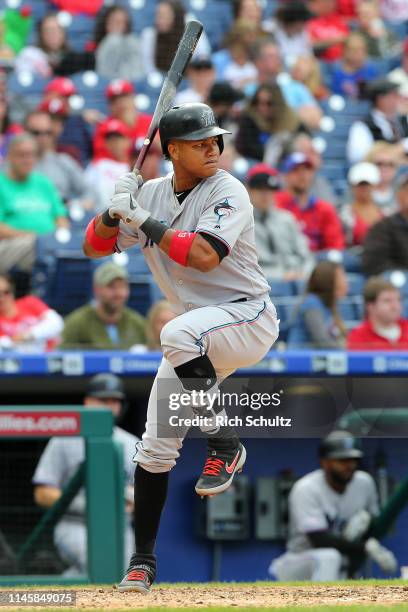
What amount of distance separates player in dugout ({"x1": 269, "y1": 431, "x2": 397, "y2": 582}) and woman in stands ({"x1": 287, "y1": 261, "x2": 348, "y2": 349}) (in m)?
0.84

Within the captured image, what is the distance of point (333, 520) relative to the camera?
6922mm

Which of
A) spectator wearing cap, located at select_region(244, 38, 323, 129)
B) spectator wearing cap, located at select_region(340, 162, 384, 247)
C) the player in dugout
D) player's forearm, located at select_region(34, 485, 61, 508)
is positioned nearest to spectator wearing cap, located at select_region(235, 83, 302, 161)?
spectator wearing cap, located at select_region(244, 38, 323, 129)

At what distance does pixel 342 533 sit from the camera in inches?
270

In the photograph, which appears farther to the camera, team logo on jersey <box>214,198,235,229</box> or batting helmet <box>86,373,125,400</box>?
batting helmet <box>86,373,125,400</box>

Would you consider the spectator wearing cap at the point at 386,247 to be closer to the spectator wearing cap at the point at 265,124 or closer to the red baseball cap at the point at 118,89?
the spectator wearing cap at the point at 265,124

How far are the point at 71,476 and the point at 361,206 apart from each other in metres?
3.98

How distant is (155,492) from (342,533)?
225 cm

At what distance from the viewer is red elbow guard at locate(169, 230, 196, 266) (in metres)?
4.46

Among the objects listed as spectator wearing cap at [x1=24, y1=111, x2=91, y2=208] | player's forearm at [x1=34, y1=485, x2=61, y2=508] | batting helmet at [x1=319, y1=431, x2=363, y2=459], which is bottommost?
player's forearm at [x1=34, y1=485, x2=61, y2=508]

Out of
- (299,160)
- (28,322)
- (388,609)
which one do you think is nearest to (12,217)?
(28,322)

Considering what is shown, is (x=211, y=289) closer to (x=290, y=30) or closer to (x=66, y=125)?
(x=66, y=125)

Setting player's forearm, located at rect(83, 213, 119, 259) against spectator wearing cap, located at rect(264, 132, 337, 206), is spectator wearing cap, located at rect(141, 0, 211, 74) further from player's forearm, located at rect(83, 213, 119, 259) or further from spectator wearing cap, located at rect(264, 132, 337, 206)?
player's forearm, located at rect(83, 213, 119, 259)

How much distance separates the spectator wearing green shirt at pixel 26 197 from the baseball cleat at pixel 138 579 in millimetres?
3857

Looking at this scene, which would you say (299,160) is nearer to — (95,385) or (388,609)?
(95,385)
